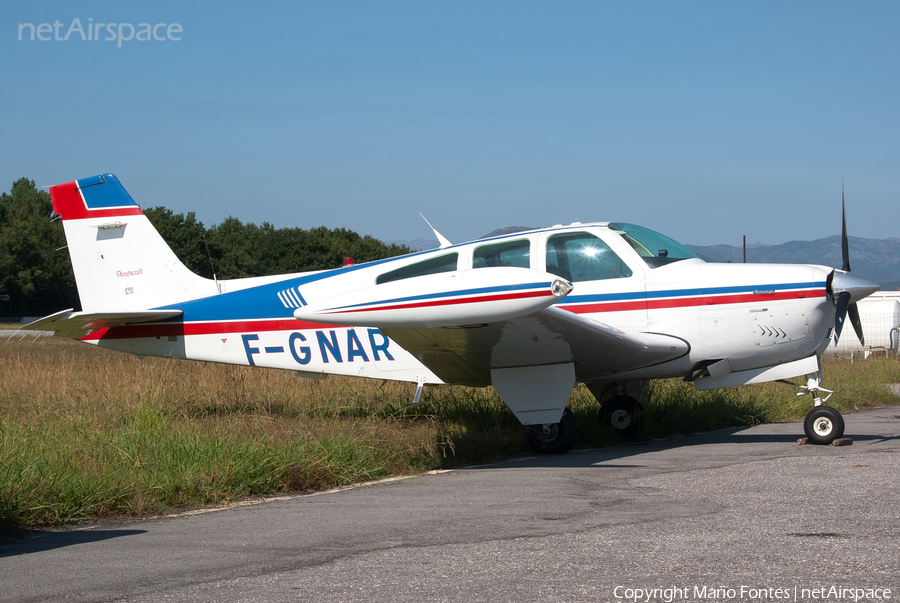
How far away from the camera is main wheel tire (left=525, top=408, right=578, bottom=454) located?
24.9ft

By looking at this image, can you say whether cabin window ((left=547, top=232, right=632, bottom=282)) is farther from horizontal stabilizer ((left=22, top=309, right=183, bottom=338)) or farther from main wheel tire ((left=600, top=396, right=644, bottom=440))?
horizontal stabilizer ((left=22, top=309, right=183, bottom=338))

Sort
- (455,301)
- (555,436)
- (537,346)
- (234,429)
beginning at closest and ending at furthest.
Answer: (455,301) < (234,429) < (537,346) < (555,436)

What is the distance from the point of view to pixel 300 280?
28.2ft

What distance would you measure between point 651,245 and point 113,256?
21.8 ft

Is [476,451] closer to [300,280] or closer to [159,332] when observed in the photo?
[300,280]

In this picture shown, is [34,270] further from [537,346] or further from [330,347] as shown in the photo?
[537,346]

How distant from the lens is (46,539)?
13.9 ft

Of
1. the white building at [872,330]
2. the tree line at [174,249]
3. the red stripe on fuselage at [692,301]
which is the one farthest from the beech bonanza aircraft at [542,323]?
the tree line at [174,249]

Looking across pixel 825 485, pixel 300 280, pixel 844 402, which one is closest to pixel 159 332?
pixel 300 280

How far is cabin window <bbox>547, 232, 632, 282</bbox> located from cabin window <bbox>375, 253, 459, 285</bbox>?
1028 mm

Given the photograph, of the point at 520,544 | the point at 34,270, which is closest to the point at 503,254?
the point at 520,544

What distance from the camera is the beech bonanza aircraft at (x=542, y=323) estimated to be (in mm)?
6163

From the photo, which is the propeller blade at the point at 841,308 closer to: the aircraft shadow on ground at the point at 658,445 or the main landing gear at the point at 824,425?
the main landing gear at the point at 824,425

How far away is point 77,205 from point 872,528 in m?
9.39
